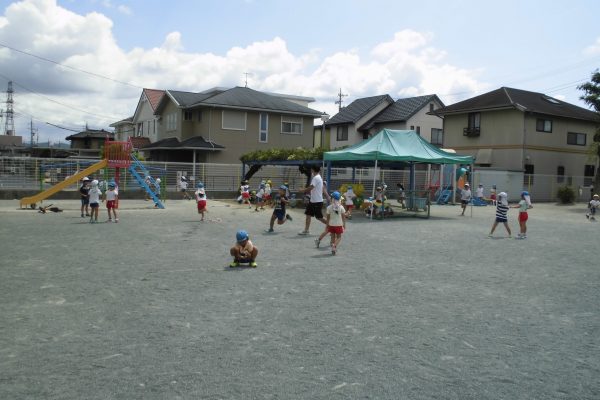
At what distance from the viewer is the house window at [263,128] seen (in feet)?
121

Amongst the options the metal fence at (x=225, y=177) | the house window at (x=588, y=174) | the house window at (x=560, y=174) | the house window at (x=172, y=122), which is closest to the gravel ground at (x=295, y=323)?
the metal fence at (x=225, y=177)

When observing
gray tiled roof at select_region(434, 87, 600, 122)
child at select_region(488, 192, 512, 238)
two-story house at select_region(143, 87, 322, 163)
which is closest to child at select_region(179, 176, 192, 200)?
two-story house at select_region(143, 87, 322, 163)

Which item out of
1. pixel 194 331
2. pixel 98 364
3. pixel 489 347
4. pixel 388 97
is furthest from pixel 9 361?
pixel 388 97

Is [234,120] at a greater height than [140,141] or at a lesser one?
greater

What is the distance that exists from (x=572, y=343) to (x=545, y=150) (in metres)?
35.0

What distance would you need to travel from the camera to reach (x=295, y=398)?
149 inches

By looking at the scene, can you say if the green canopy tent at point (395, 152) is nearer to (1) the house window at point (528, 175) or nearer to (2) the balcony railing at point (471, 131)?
(1) the house window at point (528, 175)

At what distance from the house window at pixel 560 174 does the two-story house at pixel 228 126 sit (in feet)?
58.7

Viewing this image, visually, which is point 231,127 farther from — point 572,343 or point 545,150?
point 572,343

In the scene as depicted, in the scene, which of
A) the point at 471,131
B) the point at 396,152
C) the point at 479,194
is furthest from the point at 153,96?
the point at 396,152

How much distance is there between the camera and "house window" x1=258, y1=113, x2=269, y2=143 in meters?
36.8

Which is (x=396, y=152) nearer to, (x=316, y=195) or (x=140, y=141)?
(x=316, y=195)

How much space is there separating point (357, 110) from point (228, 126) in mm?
18660

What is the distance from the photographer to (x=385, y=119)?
47.7 m
